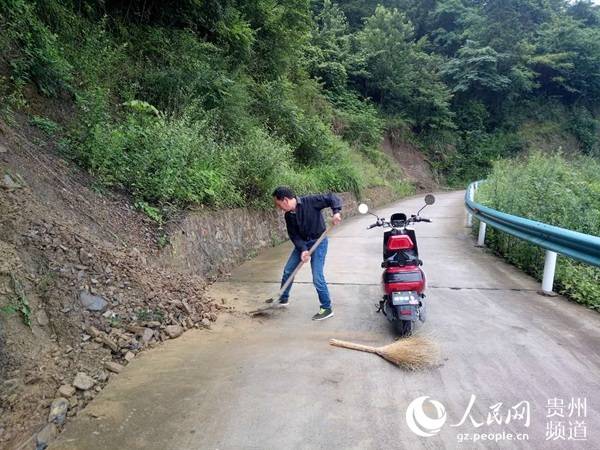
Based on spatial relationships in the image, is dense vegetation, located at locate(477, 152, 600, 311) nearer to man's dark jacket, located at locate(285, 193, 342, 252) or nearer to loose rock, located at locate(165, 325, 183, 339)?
man's dark jacket, located at locate(285, 193, 342, 252)

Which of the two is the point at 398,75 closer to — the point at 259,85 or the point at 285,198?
the point at 259,85

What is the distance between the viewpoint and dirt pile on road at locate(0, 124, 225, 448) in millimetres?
3307

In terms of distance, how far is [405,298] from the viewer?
14.6ft

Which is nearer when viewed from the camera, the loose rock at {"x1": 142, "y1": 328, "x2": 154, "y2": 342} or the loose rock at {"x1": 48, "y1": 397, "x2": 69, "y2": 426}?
the loose rock at {"x1": 48, "y1": 397, "x2": 69, "y2": 426}

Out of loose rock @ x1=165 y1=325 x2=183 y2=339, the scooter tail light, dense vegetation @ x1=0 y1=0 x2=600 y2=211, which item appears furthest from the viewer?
dense vegetation @ x1=0 y1=0 x2=600 y2=211

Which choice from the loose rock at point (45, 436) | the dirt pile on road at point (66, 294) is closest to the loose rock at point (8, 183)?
the dirt pile on road at point (66, 294)

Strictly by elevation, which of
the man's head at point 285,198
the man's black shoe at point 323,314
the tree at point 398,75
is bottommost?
the man's black shoe at point 323,314

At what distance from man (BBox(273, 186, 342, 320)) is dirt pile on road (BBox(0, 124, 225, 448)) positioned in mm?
1380

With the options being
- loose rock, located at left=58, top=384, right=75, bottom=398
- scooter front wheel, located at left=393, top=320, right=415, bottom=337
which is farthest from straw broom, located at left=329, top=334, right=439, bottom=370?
loose rock, located at left=58, top=384, right=75, bottom=398

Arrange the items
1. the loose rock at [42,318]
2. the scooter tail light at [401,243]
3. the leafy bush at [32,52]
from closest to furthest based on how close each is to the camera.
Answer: the loose rock at [42,318], the scooter tail light at [401,243], the leafy bush at [32,52]

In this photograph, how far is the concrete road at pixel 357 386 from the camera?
2904 millimetres

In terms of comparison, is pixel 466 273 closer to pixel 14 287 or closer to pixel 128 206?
pixel 128 206

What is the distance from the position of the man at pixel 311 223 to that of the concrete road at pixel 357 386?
40 cm

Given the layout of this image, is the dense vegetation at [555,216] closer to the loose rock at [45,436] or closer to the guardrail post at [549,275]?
the guardrail post at [549,275]
